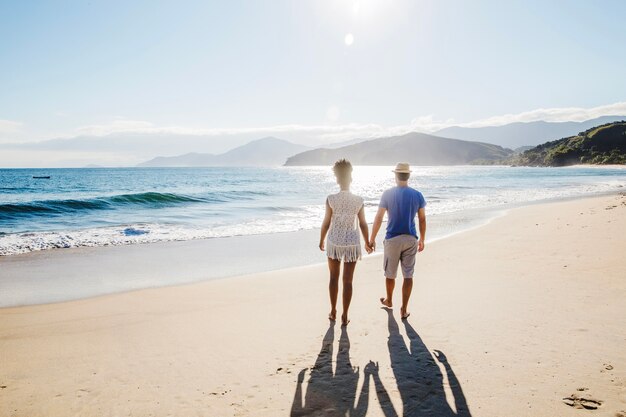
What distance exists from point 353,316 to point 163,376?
2.70 metres

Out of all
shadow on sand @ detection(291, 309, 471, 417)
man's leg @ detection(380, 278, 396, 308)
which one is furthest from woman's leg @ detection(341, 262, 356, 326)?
man's leg @ detection(380, 278, 396, 308)

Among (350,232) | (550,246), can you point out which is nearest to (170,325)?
(350,232)

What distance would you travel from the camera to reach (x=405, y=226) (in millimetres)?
5609

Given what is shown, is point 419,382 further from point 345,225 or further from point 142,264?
point 142,264

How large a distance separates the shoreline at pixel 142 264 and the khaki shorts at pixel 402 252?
391 cm

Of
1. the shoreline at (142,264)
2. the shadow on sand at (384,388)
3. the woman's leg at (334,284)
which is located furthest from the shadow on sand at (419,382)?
the shoreline at (142,264)

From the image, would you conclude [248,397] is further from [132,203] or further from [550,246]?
[132,203]

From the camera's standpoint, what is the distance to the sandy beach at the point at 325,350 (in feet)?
11.4

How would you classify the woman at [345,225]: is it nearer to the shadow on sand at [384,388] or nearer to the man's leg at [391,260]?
the man's leg at [391,260]

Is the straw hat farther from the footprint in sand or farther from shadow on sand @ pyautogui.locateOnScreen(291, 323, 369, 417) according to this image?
the footprint in sand

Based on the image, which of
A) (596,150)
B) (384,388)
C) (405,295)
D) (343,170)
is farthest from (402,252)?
(596,150)

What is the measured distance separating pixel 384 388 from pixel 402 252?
2406 millimetres

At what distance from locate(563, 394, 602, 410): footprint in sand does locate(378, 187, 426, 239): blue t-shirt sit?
8.80ft

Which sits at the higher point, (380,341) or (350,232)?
(350,232)
